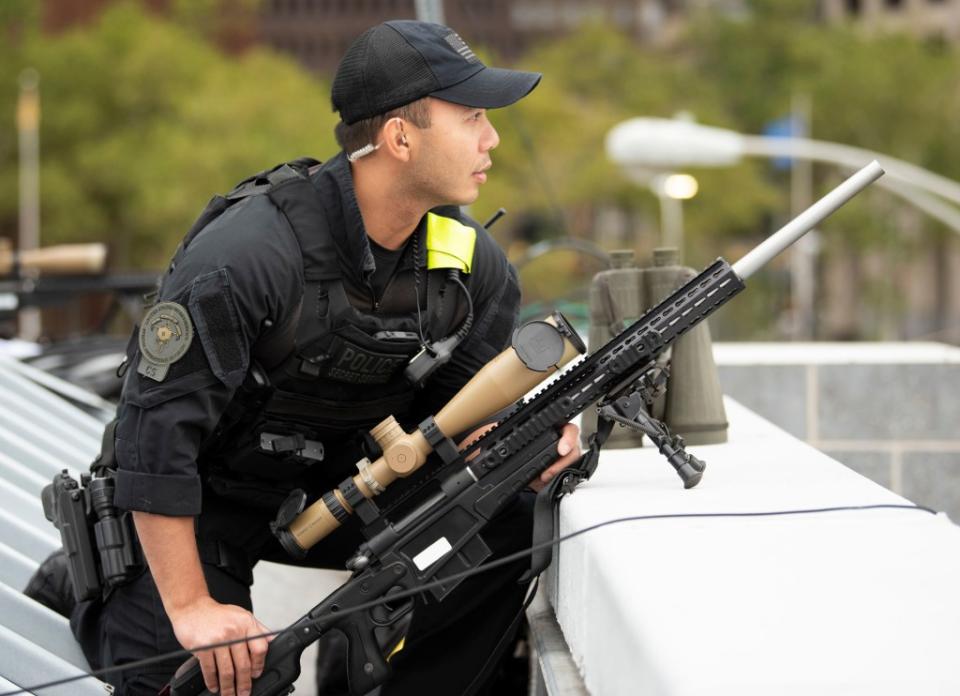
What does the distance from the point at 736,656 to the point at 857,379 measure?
4849 mm

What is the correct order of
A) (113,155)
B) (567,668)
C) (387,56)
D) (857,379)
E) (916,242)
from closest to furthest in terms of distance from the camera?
(567,668)
(387,56)
(857,379)
(113,155)
(916,242)

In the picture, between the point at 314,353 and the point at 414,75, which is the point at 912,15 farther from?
the point at 314,353

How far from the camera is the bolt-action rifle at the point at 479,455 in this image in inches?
145

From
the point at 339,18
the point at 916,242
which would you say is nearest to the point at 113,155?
the point at 916,242

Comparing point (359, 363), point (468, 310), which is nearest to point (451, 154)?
point (468, 310)

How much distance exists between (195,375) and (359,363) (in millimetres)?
483

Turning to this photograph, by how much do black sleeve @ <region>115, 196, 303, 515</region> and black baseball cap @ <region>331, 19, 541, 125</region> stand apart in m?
0.52

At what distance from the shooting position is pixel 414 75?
393 cm

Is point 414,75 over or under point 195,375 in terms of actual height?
over

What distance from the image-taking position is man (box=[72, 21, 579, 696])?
3580 mm

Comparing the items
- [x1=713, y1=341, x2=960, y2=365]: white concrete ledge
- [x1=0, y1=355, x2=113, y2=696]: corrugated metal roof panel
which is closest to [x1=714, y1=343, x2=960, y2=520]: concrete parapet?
[x1=713, y1=341, x2=960, y2=365]: white concrete ledge

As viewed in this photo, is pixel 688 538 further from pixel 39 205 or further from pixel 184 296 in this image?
pixel 39 205

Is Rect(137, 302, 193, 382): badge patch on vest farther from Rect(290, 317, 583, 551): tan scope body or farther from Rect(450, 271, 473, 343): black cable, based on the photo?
Rect(450, 271, 473, 343): black cable

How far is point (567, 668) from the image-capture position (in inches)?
130
